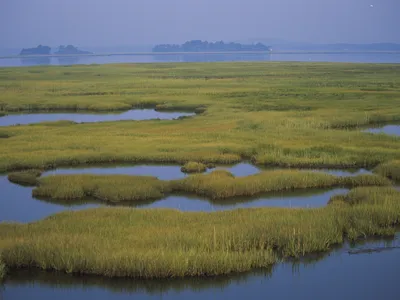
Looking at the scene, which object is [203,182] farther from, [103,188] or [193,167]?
[103,188]

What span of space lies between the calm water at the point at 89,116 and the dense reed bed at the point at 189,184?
874 inches

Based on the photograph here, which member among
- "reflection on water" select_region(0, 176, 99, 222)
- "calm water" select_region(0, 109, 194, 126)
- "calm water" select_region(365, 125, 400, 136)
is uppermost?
"calm water" select_region(365, 125, 400, 136)

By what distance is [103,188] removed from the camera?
864 inches

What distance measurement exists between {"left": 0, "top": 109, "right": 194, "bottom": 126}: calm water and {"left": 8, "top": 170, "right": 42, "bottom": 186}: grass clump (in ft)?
65.7

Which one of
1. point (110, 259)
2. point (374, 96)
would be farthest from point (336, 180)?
point (374, 96)

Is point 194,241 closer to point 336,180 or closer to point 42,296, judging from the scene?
point 42,296

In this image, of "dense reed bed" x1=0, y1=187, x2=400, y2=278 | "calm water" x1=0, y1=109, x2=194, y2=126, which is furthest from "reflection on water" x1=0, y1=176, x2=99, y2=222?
"calm water" x1=0, y1=109, x2=194, y2=126

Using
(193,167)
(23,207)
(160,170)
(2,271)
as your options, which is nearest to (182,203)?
(193,167)

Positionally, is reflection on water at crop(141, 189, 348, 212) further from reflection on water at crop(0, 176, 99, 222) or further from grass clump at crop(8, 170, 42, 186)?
grass clump at crop(8, 170, 42, 186)

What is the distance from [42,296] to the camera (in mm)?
13820

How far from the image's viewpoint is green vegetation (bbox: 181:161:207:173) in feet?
84.1

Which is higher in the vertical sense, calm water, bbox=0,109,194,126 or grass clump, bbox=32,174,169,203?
calm water, bbox=0,109,194,126

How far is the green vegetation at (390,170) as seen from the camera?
23.6 meters

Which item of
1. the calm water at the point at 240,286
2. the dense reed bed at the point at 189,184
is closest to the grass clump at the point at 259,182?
the dense reed bed at the point at 189,184
